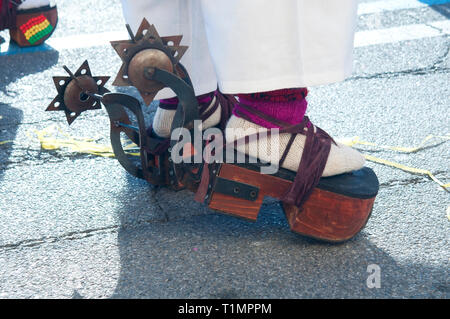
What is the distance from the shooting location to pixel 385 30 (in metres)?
2.92

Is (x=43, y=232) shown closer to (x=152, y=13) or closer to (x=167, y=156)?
(x=167, y=156)

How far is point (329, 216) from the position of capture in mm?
1293

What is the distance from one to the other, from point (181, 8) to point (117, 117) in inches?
12.6

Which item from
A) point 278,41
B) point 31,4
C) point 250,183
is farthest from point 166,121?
point 31,4

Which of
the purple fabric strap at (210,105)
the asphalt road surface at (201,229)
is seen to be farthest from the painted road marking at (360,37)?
the purple fabric strap at (210,105)

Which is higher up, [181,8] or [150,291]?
[181,8]

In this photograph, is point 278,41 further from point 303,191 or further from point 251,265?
point 251,265

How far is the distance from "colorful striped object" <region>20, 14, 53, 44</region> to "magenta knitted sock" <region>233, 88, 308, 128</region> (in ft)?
5.70

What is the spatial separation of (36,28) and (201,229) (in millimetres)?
1743

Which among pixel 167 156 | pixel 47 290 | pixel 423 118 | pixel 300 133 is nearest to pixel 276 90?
pixel 300 133

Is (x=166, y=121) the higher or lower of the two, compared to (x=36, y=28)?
higher

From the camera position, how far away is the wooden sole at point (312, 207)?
1282 mm

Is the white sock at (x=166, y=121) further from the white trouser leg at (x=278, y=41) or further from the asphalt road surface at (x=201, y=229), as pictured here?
the white trouser leg at (x=278, y=41)

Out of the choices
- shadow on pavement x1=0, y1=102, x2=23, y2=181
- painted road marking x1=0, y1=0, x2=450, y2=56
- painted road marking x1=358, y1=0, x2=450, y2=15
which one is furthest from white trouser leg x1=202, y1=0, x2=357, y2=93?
painted road marking x1=358, y1=0, x2=450, y2=15
